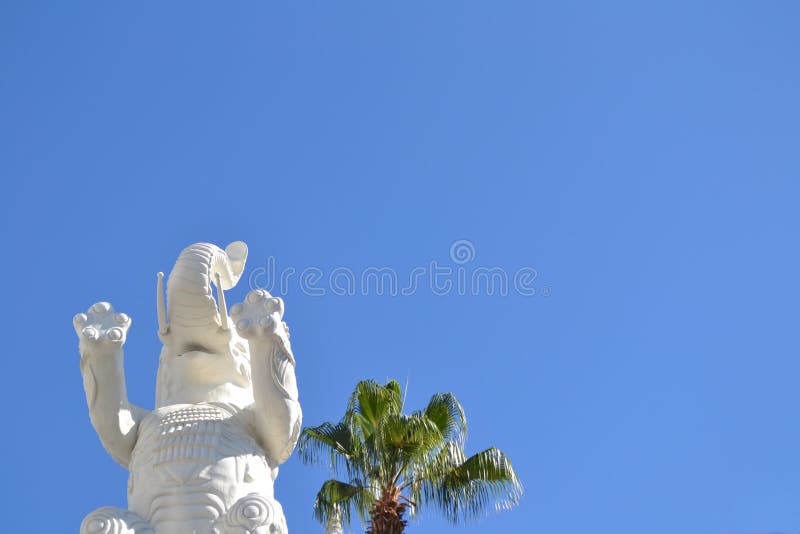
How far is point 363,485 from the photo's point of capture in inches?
573

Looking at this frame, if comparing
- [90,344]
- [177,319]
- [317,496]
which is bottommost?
[90,344]

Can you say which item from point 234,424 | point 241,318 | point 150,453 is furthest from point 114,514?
point 241,318

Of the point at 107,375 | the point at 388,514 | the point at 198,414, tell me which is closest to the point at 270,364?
the point at 198,414

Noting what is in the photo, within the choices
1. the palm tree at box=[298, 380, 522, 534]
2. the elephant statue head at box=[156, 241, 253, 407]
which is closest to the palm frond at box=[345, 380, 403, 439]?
the palm tree at box=[298, 380, 522, 534]

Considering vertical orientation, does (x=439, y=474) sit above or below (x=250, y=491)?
above

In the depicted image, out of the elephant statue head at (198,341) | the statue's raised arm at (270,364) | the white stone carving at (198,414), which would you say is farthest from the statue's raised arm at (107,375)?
the statue's raised arm at (270,364)

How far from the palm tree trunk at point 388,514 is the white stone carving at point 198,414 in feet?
23.5

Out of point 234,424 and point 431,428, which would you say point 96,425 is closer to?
point 234,424

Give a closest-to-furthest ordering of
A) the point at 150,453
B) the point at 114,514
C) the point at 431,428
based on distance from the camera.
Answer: the point at 114,514, the point at 150,453, the point at 431,428

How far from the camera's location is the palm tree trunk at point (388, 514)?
13.7 meters

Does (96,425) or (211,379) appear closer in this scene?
(96,425)

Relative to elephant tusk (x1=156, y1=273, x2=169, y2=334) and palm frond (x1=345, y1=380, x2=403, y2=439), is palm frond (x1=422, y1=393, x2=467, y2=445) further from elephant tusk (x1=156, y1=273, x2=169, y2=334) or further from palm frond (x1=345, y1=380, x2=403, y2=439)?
elephant tusk (x1=156, y1=273, x2=169, y2=334)

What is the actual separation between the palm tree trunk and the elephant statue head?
23.3 ft

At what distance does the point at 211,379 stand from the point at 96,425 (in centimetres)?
83
